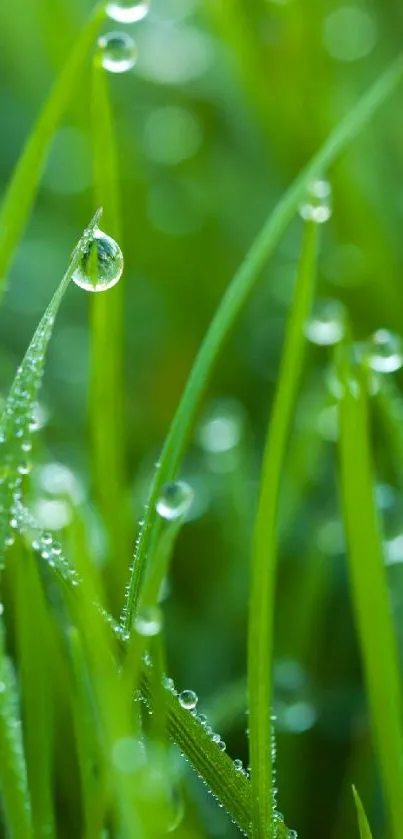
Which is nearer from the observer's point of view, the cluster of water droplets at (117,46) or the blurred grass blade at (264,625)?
the blurred grass blade at (264,625)

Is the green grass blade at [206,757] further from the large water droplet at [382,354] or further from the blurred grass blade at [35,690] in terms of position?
the large water droplet at [382,354]

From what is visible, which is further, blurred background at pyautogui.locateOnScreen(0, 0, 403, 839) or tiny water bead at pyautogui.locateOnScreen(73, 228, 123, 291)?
blurred background at pyautogui.locateOnScreen(0, 0, 403, 839)

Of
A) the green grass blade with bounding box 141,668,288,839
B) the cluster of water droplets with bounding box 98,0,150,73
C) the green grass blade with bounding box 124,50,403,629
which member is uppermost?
the cluster of water droplets with bounding box 98,0,150,73

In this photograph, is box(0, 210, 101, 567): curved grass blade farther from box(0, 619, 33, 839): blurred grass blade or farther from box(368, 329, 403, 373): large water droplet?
box(368, 329, 403, 373): large water droplet

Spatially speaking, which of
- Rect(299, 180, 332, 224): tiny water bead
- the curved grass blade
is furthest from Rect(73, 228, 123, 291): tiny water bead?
Rect(299, 180, 332, 224): tiny water bead

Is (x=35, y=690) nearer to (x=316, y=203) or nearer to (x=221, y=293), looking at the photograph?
(x=316, y=203)

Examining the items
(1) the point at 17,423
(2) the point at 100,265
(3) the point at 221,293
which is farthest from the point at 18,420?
(3) the point at 221,293

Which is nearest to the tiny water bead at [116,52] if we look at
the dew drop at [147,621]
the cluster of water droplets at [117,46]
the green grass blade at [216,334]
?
the cluster of water droplets at [117,46]
